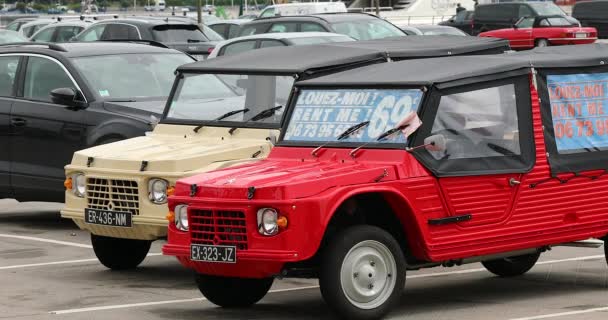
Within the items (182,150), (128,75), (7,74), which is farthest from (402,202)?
(7,74)

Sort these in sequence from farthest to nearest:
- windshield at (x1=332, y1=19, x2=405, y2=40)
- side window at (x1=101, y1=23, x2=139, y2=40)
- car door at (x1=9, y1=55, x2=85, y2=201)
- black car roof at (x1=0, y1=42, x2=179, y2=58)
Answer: side window at (x1=101, y1=23, x2=139, y2=40) < windshield at (x1=332, y1=19, x2=405, y2=40) < black car roof at (x1=0, y1=42, x2=179, y2=58) < car door at (x1=9, y1=55, x2=85, y2=201)

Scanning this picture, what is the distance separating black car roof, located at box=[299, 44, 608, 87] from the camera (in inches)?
388

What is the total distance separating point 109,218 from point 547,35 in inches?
1552

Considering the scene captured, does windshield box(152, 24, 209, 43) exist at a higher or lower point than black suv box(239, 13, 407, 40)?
lower

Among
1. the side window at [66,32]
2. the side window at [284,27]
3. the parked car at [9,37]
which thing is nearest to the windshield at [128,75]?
the side window at [284,27]

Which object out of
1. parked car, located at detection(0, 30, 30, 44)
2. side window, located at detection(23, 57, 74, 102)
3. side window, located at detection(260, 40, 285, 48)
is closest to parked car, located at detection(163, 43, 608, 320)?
side window, located at detection(23, 57, 74, 102)

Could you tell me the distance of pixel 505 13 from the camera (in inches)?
2208

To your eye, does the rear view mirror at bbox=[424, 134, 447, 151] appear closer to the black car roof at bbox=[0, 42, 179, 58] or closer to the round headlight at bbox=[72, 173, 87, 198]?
the round headlight at bbox=[72, 173, 87, 198]

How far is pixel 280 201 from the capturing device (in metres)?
8.85

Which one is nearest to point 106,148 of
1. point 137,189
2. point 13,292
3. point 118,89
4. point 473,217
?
point 137,189

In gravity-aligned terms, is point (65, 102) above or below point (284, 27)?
above

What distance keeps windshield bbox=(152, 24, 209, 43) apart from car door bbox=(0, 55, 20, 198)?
1188 centimetres

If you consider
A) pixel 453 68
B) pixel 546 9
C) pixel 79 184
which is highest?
pixel 453 68

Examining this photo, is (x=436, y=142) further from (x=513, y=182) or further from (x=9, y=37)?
(x=9, y=37)
